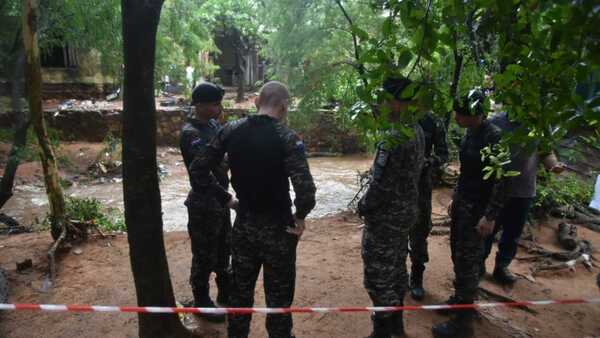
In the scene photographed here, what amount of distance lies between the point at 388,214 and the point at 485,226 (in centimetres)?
79

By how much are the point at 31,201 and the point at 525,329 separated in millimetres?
9165

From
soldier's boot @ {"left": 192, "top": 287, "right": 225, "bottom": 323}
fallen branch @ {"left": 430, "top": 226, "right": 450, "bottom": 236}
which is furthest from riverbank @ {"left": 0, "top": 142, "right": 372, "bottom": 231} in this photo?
soldier's boot @ {"left": 192, "top": 287, "right": 225, "bottom": 323}

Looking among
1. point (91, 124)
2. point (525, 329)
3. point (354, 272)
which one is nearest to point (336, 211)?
point (354, 272)

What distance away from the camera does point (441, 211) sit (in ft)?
21.9

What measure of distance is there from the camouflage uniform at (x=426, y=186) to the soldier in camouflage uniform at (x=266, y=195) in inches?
63.1

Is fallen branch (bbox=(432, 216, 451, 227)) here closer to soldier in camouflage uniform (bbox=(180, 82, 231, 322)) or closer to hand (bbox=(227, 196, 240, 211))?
soldier in camouflage uniform (bbox=(180, 82, 231, 322))

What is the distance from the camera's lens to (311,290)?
13.8ft

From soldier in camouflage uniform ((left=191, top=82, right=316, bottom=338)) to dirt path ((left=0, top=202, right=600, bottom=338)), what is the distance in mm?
752

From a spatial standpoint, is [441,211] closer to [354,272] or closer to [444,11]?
[354,272]

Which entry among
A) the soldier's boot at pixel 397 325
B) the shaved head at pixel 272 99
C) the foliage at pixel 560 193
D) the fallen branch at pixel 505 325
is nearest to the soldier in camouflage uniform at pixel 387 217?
the soldier's boot at pixel 397 325

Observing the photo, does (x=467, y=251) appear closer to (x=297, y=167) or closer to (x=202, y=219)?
(x=297, y=167)

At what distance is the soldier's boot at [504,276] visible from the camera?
14.1 ft

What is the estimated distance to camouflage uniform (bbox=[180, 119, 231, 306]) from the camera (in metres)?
3.38

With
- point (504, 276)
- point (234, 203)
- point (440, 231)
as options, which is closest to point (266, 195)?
point (234, 203)
